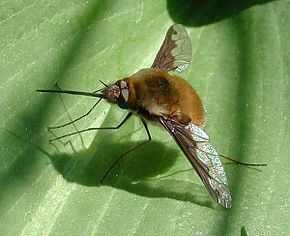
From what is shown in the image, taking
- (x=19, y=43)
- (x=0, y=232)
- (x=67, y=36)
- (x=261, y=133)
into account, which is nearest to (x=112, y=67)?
(x=67, y=36)

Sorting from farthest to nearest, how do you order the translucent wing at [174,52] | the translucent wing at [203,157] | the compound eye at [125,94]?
1. the translucent wing at [174,52]
2. the compound eye at [125,94]
3. the translucent wing at [203,157]

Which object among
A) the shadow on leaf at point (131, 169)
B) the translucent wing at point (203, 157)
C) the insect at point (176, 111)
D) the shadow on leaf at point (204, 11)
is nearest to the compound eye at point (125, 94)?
the insect at point (176, 111)

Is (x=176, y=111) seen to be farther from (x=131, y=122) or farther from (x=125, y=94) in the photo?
(x=131, y=122)

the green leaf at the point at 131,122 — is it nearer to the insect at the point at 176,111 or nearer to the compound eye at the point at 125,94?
the insect at the point at 176,111

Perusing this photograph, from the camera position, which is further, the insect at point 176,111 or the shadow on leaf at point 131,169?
the shadow on leaf at point 131,169

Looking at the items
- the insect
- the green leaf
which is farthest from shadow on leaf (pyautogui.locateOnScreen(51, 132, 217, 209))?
the insect

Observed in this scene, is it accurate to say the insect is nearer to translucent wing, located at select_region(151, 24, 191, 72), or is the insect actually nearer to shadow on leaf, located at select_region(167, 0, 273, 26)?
translucent wing, located at select_region(151, 24, 191, 72)

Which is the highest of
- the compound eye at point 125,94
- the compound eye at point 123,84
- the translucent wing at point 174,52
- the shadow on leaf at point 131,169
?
the compound eye at point 123,84

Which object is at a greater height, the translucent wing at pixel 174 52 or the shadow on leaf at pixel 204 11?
the translucent wing at pixel 174 52
